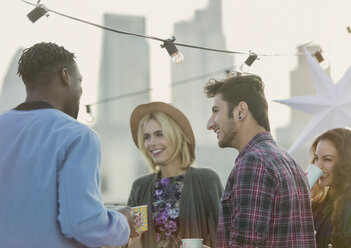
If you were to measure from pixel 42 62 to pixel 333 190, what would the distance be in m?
2.10

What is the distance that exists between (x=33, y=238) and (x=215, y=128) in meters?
1.01

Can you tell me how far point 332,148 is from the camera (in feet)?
11.4

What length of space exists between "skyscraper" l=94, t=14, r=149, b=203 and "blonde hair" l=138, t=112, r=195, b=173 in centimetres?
9318

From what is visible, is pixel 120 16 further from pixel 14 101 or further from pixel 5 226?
pixel 5 226

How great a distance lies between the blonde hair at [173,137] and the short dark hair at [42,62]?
73.6 inches

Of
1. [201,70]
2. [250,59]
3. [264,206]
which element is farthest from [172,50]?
[201,70]

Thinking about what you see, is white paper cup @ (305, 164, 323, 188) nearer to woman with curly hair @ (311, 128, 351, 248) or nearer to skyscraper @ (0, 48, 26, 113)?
woman with curly hair @ (311, 128, 351, 248)

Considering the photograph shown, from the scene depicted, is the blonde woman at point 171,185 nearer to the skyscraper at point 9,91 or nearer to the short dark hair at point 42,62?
the short dark hair at point 42,62

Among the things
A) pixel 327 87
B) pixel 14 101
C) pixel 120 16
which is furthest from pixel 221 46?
pixel 327 87

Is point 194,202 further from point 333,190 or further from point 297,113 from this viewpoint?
point 297,113

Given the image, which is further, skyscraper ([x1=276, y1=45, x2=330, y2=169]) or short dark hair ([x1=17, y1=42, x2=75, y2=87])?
skyscraper ([x1=276, y1=45, x2=330, y2=169])

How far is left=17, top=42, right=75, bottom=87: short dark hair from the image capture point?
2023mm

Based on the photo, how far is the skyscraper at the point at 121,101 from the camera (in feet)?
334

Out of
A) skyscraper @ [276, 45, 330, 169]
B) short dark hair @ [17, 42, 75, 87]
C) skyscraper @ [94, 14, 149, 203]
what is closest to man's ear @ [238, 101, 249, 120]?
short dark hair @ [17, 42, 75, 87]
